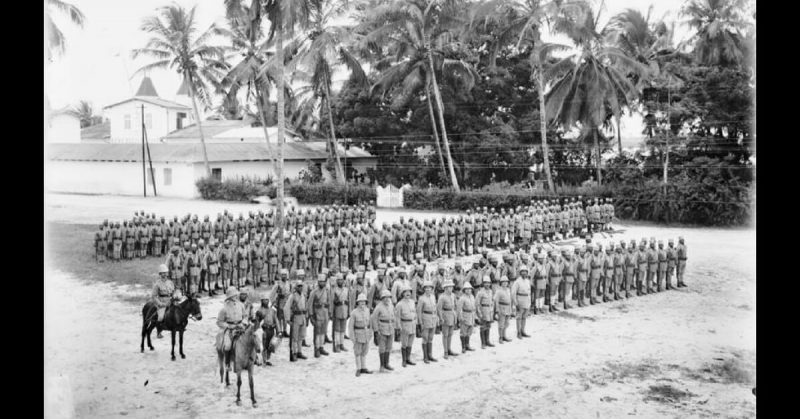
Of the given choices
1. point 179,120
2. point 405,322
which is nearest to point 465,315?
point 405,322

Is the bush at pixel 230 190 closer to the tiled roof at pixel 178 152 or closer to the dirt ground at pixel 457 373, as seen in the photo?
the tiled roof at pixel 178 152

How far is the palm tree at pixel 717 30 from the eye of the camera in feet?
65.9

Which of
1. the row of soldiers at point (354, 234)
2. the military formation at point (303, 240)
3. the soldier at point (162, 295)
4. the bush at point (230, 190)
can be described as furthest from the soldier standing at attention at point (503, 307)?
the bush at point (230, 190)

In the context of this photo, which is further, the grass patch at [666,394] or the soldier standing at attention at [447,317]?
the soldier standing at attention at [447,317]

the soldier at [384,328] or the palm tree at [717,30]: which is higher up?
the palm tree at [717,30]

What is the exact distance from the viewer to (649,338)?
10484 mm

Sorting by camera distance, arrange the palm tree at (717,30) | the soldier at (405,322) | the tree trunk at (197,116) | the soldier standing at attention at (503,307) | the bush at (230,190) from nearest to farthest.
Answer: the soldier at (405,322) → the soldier standing at attention at (503,307) → the palm tree at (717,30) → the tree trunk at (197,116) → the bush at (230,190)

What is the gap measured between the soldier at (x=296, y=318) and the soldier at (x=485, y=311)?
8.74 ft

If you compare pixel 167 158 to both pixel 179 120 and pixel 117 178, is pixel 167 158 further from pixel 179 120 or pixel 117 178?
pixel 179 120

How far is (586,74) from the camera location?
2502 centimetres

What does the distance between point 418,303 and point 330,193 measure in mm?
21048

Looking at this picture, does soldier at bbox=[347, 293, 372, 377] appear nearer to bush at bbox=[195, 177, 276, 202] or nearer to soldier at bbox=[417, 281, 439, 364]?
soldier at bbox=[417, 281, 439, 364]
